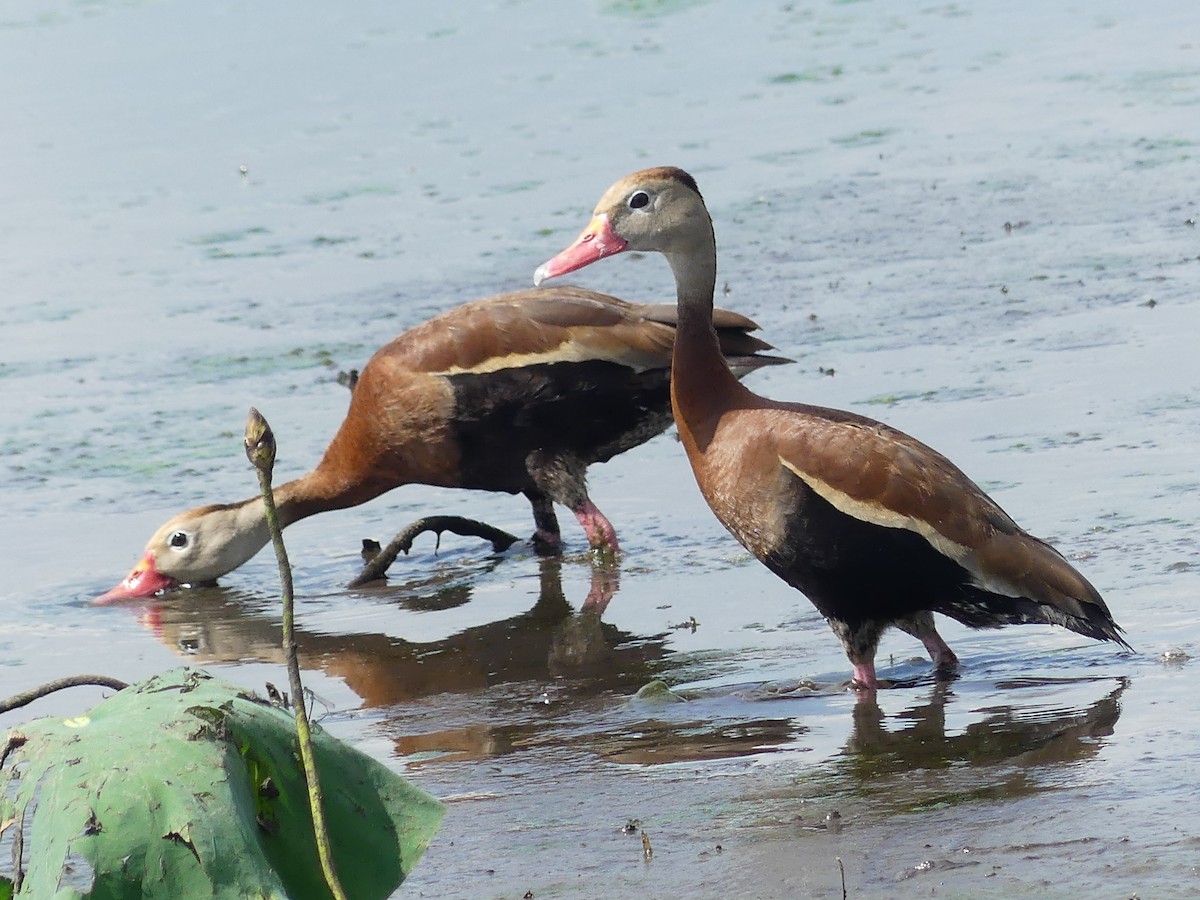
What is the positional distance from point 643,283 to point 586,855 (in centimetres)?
758

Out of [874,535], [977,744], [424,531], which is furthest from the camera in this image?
[424,531]

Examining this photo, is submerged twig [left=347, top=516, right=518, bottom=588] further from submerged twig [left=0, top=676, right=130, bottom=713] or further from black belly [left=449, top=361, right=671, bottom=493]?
submerged twig [left=0, top=676, right=130, bottom=713]

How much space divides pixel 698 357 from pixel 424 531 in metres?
2.42

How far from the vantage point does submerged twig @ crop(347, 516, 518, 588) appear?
799 centimetres

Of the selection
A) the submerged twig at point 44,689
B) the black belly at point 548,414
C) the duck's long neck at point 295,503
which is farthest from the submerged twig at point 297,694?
the duck's long neck at point 295,503

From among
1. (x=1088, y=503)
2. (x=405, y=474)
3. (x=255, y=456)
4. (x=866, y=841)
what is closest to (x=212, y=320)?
(x=405, y=474)

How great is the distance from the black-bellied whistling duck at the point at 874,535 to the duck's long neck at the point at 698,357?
0.12 metres

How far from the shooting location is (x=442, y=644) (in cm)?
703

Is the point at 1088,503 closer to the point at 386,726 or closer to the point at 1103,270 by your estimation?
the point at 386,726

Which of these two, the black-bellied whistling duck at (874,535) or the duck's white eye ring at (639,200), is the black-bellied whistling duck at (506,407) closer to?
the duck's white eye ring at (639,200)

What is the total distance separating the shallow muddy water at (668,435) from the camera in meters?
4.76

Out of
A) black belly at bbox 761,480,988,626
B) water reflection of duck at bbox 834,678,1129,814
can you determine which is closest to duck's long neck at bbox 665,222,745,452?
black belly at bbox 761,480,988,626

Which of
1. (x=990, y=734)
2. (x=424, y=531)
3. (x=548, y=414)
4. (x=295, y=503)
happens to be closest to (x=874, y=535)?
(x=990, y=734)

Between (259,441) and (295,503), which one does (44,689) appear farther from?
(295,503)
